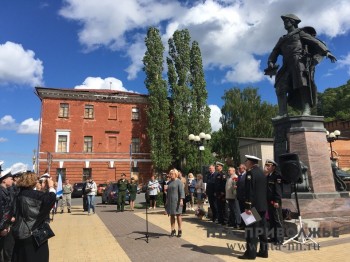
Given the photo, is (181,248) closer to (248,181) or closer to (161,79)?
(248,181)

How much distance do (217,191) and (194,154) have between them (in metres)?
26.0

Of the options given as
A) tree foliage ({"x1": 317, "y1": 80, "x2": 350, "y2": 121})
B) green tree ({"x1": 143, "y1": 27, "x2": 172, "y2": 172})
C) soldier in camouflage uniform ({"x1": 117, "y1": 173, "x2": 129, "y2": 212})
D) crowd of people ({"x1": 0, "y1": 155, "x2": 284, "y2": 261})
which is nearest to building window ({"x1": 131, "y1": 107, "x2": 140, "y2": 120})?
green tree ({"x1": 143, "y1": 27, "x2": 172, "y2": 172})

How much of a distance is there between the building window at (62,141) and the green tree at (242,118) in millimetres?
20966

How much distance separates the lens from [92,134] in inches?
1521

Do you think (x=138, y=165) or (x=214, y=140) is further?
(x=214, y=140)

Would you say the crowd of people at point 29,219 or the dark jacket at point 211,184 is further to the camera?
the dark jacket at point 211,184

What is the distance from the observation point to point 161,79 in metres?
38.2

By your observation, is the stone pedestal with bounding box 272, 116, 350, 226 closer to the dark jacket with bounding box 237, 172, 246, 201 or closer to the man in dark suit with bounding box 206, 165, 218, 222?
the dark jacket with bounding box 237, 172, 246, 201

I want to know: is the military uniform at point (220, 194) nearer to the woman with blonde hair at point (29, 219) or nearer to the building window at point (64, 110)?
the woman with blonde hair at point (29, 219)

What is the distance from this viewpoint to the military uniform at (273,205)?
7285 mm

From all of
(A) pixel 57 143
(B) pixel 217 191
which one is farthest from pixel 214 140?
(B) pixel 217 191

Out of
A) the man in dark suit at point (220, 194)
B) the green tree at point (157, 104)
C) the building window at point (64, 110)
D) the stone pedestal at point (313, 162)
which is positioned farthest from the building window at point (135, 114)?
the stone pedestal at point (313, 162)

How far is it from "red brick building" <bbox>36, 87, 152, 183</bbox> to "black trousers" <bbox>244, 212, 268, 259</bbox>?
99.0ft

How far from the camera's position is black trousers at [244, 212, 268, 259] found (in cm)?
609
